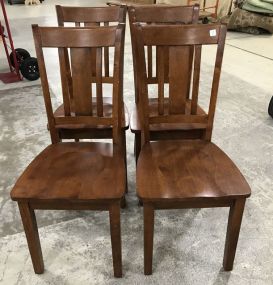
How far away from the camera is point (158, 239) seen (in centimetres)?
158

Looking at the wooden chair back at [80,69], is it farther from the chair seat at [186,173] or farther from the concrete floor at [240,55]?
the concrete floor at [240,55]

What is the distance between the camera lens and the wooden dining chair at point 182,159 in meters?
1.18

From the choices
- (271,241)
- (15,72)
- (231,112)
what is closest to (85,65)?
(271,241)

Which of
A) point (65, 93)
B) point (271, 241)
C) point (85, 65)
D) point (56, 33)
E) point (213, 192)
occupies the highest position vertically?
point (56, 33)

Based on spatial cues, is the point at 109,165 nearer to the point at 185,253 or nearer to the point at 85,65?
the point at 85,65

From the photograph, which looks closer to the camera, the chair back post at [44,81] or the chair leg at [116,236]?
the chair leg at [116,236]

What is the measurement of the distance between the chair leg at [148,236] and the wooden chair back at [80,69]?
0.42 meters

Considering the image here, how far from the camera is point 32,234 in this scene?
1.28 metres

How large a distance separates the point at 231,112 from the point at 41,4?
8.32 meters

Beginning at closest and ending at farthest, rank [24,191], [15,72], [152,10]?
[24,191]
[152,10]
[15,72]

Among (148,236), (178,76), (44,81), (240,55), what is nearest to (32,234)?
(148,236)

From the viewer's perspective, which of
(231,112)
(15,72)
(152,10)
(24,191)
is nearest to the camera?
(24,191)

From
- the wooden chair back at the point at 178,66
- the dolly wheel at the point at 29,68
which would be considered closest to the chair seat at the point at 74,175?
the wooden chair back at the point at 178,66

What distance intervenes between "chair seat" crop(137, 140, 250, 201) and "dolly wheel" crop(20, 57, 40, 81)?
8.16ft
